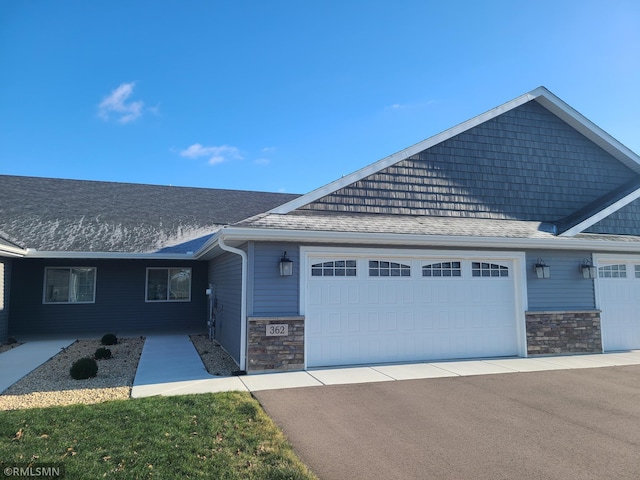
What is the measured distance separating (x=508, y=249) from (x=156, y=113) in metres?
11.5

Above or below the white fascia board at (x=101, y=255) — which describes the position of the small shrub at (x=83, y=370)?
below

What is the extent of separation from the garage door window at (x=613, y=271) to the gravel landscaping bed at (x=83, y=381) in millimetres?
8974

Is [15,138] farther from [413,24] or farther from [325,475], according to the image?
[325,475]

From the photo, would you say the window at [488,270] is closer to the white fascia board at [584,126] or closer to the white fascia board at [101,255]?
the white fascia board at [584,126]

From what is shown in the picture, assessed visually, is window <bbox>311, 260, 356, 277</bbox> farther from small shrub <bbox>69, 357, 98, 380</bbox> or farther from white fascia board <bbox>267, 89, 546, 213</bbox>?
small shrub <bbox>69, 357, 98, 380</bbox>

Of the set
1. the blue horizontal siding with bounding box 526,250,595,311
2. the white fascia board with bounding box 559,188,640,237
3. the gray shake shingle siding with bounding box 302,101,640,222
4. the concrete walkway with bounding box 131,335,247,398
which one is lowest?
the concrete walkway with bounding box 131,335,247,398

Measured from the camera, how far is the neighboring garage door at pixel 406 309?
844 centimetres

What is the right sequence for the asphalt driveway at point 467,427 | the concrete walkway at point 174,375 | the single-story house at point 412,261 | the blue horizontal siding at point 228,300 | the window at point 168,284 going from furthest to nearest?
the window at point 168,284, the blue horizontal siding at point 228,300, the single-story house at point 412,261, the concrete walkway at point 174,375, the asphalt driveway at point 467,427

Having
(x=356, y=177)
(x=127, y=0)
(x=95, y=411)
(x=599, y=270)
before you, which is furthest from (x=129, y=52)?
(x=599, y=270)

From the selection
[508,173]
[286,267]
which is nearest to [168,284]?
[286,267]

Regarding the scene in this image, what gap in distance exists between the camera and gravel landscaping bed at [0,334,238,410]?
605 centimetres

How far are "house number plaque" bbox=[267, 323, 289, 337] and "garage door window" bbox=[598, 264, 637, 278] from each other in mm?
7873

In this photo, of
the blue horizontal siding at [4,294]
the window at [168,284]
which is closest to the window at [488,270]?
the window at [168,284]

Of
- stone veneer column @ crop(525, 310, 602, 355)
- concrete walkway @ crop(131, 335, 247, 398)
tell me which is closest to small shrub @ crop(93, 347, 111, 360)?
concrete walkway @ crop(131, 335, 247, 398)
